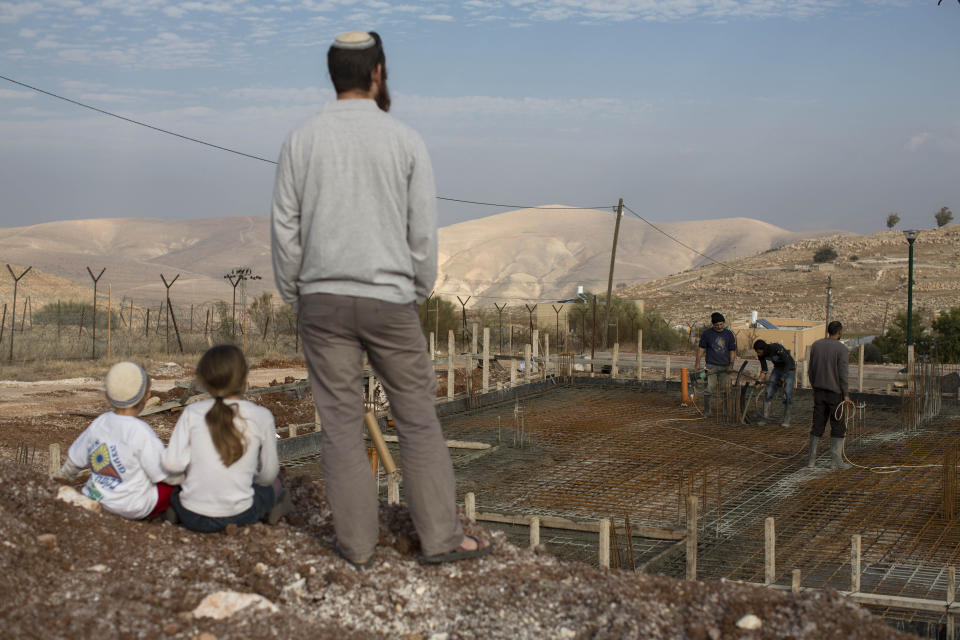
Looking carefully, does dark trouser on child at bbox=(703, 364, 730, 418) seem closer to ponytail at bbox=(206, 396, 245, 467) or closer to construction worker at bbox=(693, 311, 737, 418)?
construction worker at bbox=(693, 311, 737, 418)

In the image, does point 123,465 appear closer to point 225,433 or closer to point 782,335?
point 225,433

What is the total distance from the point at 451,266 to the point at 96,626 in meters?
82.7

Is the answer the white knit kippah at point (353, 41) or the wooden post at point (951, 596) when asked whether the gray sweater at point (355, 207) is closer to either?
the white knit kippah at point (353, 41)

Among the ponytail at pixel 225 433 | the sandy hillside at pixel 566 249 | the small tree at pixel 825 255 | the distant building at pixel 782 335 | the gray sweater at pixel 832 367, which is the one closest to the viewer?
the ponytail at pixel 225 433

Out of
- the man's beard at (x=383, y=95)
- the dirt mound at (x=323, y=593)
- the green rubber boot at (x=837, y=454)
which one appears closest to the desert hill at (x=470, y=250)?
the green rubber boot at (x=837, y=454)

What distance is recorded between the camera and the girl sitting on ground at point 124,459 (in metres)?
3.17

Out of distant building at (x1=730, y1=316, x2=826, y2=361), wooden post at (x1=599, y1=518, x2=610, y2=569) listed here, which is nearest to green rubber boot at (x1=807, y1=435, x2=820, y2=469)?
wooden post at (x1=599, y1=518, x2=610, y2=569)

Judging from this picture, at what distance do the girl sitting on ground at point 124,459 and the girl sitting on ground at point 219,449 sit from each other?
0.29 feet

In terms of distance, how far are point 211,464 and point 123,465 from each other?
0.32m

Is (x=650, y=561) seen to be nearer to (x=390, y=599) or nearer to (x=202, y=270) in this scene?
(x=390, y=599)

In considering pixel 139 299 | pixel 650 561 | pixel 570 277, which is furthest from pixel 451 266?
pixel 650 561

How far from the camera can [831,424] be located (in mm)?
7773

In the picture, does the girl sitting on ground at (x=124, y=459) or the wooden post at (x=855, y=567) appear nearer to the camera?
the girl sitting on ground at (x=124, y=459)

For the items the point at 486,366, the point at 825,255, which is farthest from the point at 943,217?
the point at 486,366
